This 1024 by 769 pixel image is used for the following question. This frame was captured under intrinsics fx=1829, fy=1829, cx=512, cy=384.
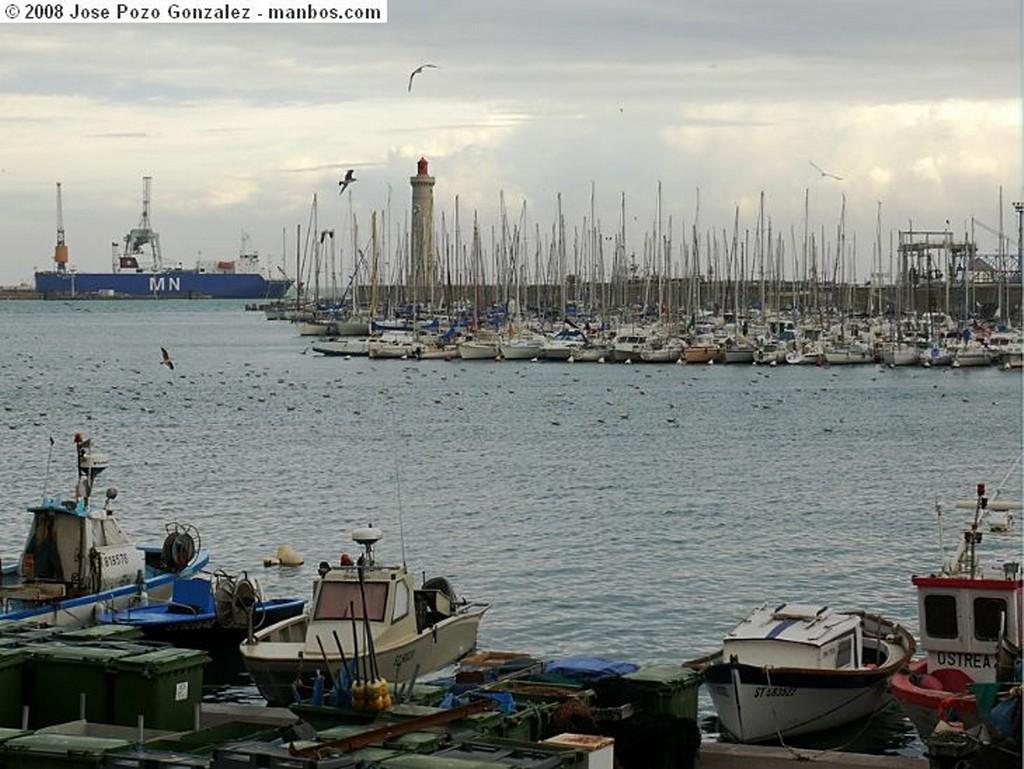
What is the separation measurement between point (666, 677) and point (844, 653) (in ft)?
13.5

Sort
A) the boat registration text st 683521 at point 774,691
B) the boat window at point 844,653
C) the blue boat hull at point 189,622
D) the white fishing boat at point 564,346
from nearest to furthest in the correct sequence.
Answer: the boat registration text st 683521 at point 774,691, the boat window at point 844,653, the blue boat hull at point 189,622, the white fishing boat at point 564,346

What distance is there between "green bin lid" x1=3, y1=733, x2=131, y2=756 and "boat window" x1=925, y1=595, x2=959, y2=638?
10523 mm

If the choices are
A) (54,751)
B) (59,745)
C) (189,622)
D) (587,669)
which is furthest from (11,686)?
(189,622)

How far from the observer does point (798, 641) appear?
74.4 ft

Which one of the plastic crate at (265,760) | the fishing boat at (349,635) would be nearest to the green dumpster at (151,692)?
the fishing boat at (349,635)

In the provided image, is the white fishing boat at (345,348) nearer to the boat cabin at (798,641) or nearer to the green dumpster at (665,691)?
the boat cabin at (798,641)

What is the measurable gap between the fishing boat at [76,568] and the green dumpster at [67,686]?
6713 mm

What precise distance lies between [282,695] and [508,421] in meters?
59.5

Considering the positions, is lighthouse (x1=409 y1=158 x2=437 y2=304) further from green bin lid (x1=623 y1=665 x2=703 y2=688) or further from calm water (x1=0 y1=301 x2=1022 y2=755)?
green bin lid (x1=623 y1=665 x2=703 y2=688)

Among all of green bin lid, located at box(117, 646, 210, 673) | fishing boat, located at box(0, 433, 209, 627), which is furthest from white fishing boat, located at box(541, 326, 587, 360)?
green bin lid, located at box(117, 646, 210, 673)

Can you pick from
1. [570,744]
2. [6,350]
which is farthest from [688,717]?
[6,350]

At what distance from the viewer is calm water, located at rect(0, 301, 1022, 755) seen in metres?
36.9

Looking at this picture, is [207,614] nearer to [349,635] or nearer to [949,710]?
[349,635]

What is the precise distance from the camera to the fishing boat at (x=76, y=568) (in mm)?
26281
